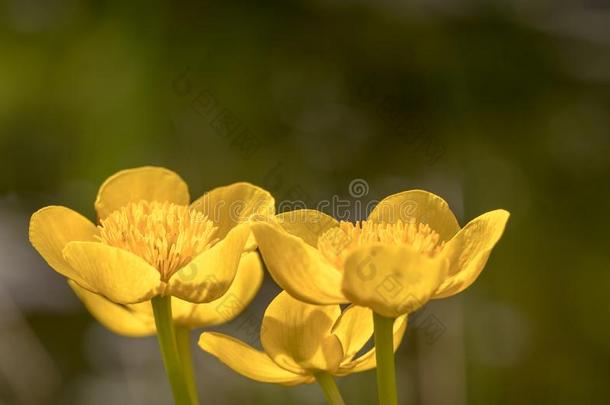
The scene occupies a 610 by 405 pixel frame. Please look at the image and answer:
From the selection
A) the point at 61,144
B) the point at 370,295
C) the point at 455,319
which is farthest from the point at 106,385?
the point at 370,295

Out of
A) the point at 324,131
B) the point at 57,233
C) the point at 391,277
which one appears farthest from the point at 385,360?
the point at 324,131

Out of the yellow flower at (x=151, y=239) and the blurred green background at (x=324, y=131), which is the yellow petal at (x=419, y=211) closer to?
the yellow flower at (x=151, y=239)

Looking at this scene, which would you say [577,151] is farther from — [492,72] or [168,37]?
[168,37]

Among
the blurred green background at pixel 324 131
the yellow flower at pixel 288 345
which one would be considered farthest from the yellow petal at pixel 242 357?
the blurred green background at pixel 324 131

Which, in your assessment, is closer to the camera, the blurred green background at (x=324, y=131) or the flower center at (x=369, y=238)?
the flower center at (x=369, y=238)

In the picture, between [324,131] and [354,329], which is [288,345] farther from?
[324,131]

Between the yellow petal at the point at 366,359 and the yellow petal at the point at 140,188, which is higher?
the yellow petal at the point at 140,188

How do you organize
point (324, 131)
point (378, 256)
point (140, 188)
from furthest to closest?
point (324, 131) < point (140, 188) < point (378, 256)
